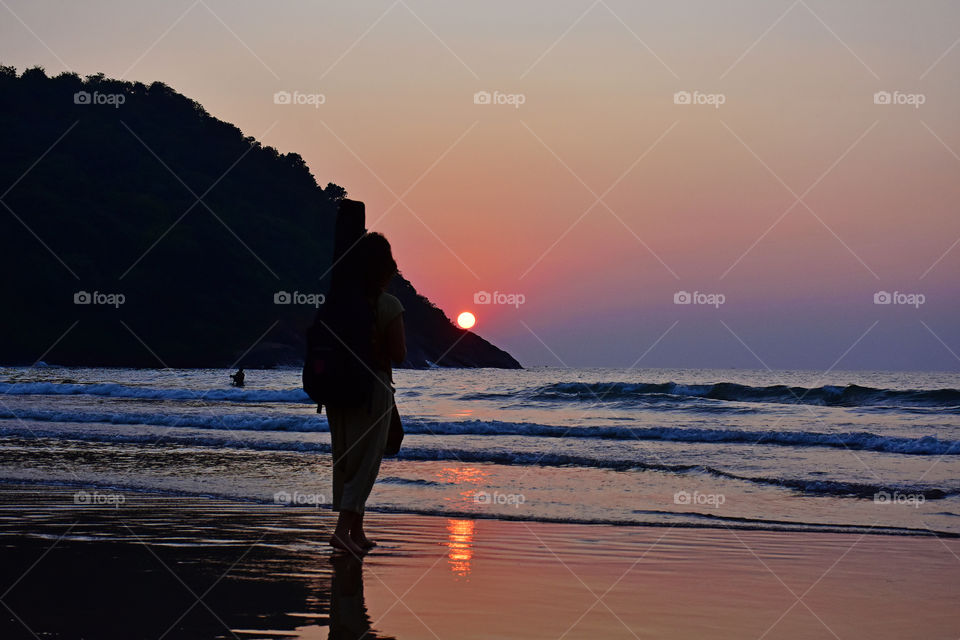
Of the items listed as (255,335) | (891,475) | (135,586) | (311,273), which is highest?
(311,273)

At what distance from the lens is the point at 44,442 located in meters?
16.6

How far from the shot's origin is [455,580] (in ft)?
18.9

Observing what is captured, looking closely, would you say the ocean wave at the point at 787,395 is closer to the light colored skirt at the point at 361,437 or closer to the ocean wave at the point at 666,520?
the ocean wave at the point at 666,520

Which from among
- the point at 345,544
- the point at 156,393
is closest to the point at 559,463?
the point at 345,544

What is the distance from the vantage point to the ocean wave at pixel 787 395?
3638 cm

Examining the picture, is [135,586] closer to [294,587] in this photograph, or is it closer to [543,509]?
[294,587]

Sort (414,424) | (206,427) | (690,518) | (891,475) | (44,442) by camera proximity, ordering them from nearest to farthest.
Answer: (690,518) < (891,475) < (44,442) < (206,427) < (414,424)

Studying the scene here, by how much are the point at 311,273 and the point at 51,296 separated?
90.4 feet

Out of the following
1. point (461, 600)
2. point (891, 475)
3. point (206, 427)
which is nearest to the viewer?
point (461, 600)

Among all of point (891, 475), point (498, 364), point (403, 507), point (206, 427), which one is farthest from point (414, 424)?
point (498, 364)

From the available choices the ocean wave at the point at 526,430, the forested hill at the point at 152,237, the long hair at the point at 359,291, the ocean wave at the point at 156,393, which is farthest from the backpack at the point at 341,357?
the forested hill at the point at 152,237

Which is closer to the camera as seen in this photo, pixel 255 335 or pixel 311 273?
pixel 255 335

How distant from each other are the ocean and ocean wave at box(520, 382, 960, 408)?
5200 millimetres

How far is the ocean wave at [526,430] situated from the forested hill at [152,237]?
53.1 meters
